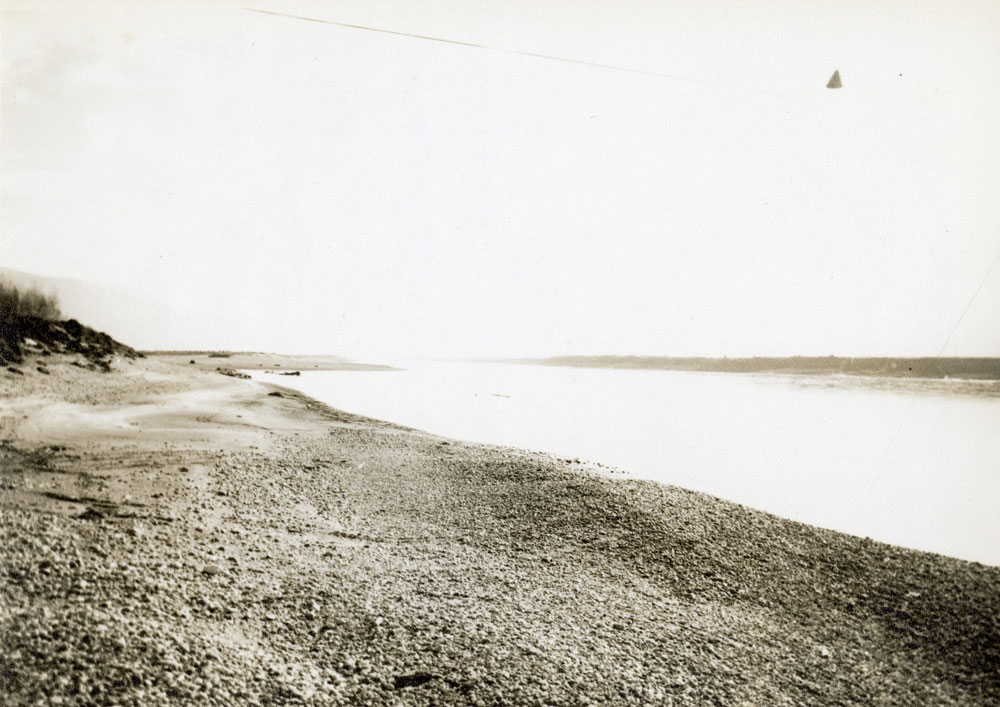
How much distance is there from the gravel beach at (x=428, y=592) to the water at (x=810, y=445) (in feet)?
8.76

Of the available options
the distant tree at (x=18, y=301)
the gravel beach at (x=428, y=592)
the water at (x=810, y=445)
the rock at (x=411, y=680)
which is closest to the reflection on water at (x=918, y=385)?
the water at (x=810, y=445)

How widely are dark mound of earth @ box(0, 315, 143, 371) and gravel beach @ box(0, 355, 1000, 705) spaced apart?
865 mm

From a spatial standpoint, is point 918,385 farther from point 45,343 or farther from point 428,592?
point 45,343

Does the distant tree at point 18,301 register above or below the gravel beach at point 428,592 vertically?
above

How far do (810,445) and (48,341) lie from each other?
2159cm

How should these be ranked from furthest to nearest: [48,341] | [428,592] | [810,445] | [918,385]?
[918,385] < [810,445] < [48,341] < [428,592]

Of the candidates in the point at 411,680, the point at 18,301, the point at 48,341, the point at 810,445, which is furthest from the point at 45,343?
the point at 810,445

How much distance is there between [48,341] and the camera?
12.2m

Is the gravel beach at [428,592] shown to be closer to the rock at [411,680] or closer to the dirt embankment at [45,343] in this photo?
the rock at [411,680]

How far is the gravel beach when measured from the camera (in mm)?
3520

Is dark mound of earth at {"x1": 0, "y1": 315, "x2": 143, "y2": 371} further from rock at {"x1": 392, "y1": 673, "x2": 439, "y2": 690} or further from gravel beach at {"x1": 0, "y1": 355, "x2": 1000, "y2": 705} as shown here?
rock at {"x1": 392, "y1": 673, "x2": 439, "y2": 690}

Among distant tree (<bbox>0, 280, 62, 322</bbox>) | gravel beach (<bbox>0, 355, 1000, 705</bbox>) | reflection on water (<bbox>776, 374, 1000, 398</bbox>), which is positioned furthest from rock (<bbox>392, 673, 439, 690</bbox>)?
reflection on water (<bbox>776, 374, 1000, 398</bbox>)

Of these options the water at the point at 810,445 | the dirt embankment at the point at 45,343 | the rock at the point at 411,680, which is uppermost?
the dirt embankment at the point at 45,343

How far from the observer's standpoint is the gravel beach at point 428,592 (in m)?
3.52
